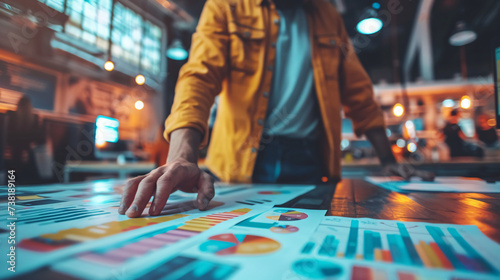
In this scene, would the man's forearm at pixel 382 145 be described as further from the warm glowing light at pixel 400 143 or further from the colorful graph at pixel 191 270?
the warm glowing light at pixel 400 143

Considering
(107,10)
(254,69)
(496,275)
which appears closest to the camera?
(496,275)

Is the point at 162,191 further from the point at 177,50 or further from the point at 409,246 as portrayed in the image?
the point at 177,50

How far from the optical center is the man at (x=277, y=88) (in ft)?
3.33

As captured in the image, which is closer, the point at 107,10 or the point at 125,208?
the point at 125,208

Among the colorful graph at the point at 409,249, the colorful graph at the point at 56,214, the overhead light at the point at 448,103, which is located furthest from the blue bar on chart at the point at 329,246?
the overhead light at the point at 448,103

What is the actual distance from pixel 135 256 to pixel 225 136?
2.92 ft

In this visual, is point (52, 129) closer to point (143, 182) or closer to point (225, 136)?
point (225, 136)

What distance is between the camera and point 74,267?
201mm

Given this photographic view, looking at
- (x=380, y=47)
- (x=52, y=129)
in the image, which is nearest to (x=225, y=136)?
(x=52, y=129)

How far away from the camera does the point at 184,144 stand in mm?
632

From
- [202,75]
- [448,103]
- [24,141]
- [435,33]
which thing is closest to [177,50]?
[24,141]

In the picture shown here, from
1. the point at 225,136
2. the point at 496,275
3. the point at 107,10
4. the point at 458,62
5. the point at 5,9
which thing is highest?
the point at 458,62

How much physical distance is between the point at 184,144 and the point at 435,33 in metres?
7.71

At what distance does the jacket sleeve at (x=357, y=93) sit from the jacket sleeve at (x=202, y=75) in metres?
0.67
